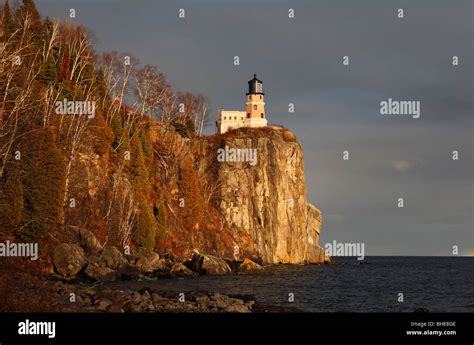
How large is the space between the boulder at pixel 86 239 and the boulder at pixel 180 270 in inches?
438

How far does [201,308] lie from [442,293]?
34.1 meters

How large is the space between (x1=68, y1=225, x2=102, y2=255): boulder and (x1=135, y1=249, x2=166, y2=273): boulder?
5.82 m

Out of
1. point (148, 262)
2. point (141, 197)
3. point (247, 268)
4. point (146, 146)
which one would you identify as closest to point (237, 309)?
point (148, 262)

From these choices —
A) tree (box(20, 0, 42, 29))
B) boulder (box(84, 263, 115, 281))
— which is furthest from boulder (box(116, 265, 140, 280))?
tree (box(20, 0, 42, 29))

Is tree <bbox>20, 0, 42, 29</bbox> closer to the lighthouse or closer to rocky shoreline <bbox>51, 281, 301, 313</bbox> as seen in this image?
rocky shoreline <bbox>51, 281, 301, 313</bbox>

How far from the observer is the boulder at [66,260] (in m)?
46.6

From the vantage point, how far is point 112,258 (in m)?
53.3

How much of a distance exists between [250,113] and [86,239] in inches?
2783

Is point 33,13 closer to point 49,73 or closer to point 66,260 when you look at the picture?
point 49,73

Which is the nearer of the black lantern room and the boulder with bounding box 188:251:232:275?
the boulder with bounding box 188:251:232:275

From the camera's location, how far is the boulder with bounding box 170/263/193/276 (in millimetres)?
63031
